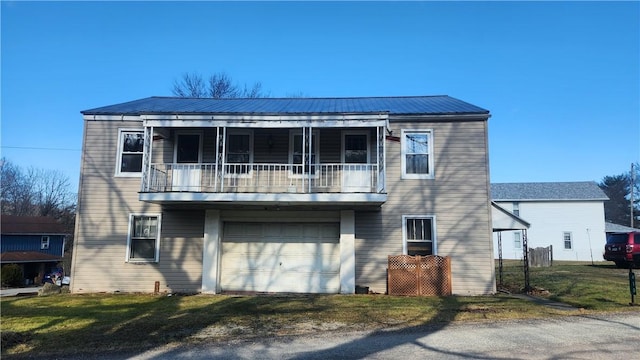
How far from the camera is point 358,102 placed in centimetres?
1888

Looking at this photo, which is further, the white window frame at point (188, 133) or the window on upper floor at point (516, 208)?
the window on upper floor at point (516, 208)

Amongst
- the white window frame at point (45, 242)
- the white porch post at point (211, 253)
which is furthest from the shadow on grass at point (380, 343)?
the white window frame at point (45, 242)

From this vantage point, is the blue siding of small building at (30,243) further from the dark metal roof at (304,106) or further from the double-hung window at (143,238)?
the double-hung window at (143,238)

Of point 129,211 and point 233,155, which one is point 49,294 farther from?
point 233,155

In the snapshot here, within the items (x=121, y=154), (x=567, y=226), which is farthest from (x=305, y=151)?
(x=567, y=226)

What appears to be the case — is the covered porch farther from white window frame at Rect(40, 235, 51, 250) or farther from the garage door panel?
white window frame at Rect(40, 235, 51, 250)

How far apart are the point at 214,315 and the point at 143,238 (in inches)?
245

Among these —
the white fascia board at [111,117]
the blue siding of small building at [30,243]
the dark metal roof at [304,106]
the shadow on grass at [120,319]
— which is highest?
the dark metal roof at [304,106]

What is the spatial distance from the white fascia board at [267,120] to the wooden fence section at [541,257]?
21.6 metres

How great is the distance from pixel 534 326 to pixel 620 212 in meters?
80.5

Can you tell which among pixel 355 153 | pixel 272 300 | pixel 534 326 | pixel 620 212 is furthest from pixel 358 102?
pixel 620 212

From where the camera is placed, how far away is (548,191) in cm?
3981

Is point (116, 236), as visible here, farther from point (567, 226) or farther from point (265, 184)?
point (567, 226)

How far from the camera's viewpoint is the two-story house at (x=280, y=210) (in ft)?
47.6
